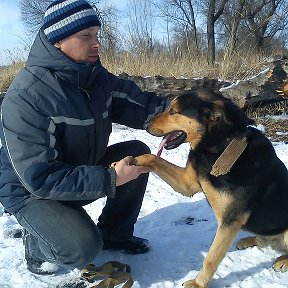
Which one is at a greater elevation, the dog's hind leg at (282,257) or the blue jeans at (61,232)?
the dog's hind leg at (282,257)

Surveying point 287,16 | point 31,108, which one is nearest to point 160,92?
point 31,108

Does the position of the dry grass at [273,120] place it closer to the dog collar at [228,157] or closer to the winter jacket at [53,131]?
the dog collar at [228,157]

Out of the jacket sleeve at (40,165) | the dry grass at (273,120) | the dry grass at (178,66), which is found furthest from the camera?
the dry grass at (178,66)

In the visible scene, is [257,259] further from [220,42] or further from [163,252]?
[220,42]

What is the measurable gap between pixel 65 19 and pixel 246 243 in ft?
6.45

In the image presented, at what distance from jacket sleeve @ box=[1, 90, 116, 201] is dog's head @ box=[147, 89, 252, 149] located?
546 mm

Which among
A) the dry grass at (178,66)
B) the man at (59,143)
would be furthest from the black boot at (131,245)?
the dry grass at (178,66)

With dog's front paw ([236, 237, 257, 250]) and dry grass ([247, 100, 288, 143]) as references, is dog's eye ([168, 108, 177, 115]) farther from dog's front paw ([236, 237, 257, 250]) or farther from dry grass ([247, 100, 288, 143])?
dry grass ([247, 100, 288, 143])

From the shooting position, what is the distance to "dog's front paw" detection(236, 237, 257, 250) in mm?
2770

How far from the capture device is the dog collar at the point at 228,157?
7.21 feet

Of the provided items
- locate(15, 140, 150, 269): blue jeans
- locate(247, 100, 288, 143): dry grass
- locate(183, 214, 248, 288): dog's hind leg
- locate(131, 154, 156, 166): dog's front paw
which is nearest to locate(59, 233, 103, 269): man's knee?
locate(15, 140, 150, 269): blue jeans

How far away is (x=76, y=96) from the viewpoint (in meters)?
2.34

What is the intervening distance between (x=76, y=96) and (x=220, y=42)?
2274 centimetres

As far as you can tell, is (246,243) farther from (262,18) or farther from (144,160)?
(262,18)
